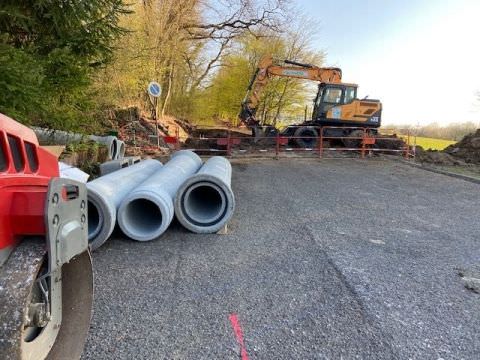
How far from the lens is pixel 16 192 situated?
6.14 ft

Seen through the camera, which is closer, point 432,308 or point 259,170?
point 432,308

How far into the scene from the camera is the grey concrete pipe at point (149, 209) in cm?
503

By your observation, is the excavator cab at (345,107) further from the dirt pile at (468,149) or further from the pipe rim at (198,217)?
the pipe rim at (198,217)

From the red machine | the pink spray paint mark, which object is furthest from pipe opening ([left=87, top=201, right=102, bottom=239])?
the red machine

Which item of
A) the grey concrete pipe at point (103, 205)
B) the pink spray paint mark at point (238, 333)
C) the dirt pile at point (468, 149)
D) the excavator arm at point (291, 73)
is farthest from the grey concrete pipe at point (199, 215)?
the excavator arm at point (291, 73)

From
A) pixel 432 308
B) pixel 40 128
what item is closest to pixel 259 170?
pixel 40 128

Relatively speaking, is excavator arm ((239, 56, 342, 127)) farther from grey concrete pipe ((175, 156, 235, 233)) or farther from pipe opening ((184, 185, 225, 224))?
grey concrete pipe ((175, 156, 235, 233))

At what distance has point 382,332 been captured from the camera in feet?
10.2

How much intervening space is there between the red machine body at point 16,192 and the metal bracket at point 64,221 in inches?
2.4

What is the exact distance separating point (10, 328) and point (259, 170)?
10884mm

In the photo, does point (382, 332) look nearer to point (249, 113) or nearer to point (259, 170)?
point (259, 170)

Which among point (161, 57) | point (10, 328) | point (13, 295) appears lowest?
point (10, 328)

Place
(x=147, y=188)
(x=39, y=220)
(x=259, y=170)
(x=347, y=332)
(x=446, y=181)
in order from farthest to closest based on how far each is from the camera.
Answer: (x=259, y=170), (x=446, y=181), (x=147, y=188), (x=347, y=332), (x=39, y=220)

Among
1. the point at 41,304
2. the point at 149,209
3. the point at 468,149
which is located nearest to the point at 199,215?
the point at 149,209
